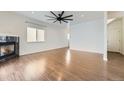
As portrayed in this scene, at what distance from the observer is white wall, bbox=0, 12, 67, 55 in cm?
491

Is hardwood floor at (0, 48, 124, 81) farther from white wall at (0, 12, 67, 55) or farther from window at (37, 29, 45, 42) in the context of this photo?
window at (37, 29, 45, 42)

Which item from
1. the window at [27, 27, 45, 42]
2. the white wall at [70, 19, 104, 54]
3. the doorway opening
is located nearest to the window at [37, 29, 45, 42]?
the window at [27, 27, 45, 42]

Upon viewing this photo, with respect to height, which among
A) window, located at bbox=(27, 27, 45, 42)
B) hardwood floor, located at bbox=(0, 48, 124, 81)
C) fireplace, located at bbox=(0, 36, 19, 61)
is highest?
window, located at bbox=(27, 27, 45, 42)

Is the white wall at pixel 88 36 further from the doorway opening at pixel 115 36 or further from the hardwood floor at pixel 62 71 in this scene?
the hardwood floor at pixel 62 71

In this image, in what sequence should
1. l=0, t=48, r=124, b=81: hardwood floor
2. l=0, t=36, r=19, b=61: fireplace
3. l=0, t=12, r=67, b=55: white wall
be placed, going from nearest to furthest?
l=0, t=48, r=124, b=81: hardwood floor < l=0, t=36, r=19, b=61: fireplace < l=0, t=12, r=67, b=55: white wall

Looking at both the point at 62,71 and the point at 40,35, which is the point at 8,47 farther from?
the point at 62,71

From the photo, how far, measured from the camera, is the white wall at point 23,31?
4910 millimetres

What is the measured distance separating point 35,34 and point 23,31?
1378mm

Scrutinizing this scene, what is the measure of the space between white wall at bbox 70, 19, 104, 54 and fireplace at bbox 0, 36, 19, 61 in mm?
5217

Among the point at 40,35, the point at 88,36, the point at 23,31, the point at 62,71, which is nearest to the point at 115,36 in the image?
the point at 88,36

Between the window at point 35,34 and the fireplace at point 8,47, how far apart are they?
49.3 inches

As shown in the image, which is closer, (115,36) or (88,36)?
(115,36)

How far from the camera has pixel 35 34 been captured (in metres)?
7.43
